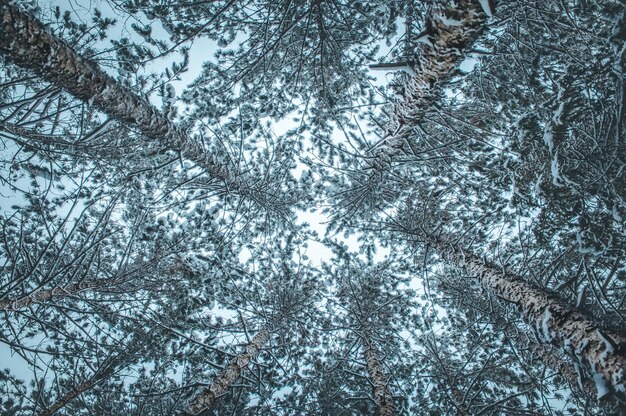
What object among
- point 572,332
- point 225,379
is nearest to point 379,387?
point 225,379

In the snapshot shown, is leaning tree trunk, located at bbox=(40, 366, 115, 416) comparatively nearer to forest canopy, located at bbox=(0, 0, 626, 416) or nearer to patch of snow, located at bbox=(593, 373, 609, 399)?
forest canopy, located at bbox=(0, 0, 626, 416)

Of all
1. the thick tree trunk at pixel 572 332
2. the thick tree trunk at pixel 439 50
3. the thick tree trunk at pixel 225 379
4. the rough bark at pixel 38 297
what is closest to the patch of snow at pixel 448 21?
the thick tree trunk at pixel 439 50

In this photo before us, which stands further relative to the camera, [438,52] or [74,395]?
[74,395]

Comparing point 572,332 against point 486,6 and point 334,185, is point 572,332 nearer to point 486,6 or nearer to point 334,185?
point 486,6

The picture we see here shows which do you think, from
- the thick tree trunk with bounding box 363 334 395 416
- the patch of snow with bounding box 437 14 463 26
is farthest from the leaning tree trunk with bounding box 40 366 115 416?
the patch of snow with bounding box 437 14 463 26

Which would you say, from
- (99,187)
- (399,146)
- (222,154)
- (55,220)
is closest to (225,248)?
(222,154)

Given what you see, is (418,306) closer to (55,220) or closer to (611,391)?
(611,391)
